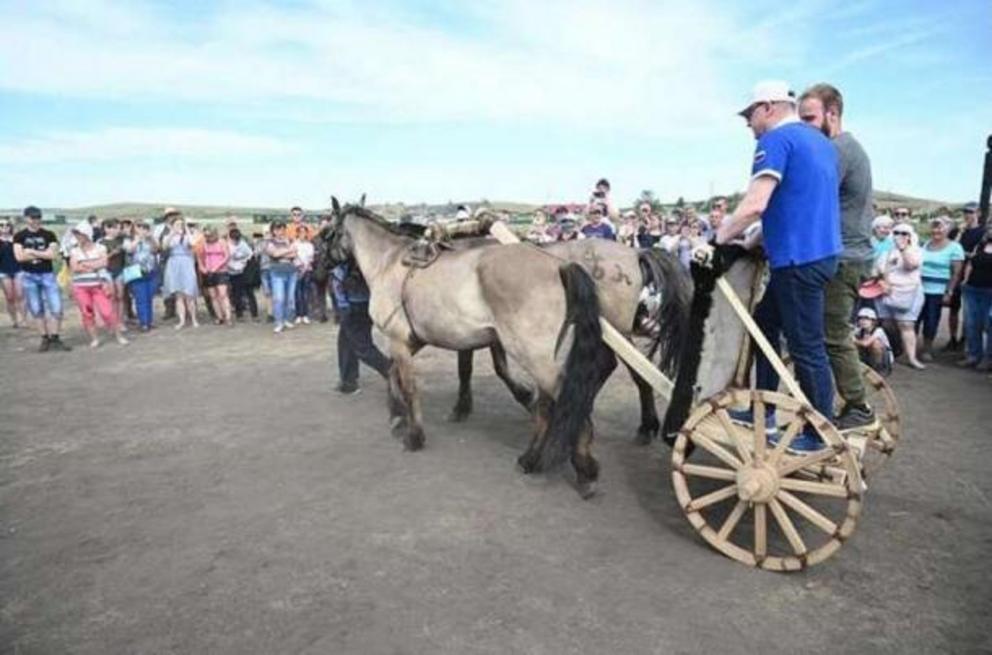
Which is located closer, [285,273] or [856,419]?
[856,419]

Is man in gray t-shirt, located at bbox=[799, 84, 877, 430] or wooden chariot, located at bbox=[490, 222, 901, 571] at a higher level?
man in gray t-shirt, located at bbox=[799, 84, 877, 430]

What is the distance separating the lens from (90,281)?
10.4 meters

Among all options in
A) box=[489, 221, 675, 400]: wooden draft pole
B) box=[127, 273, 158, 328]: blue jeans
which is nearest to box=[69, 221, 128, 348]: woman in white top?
box=[127, 273, 158, 328]: blue jeans

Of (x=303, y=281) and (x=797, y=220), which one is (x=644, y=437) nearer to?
(x=797, y=220)

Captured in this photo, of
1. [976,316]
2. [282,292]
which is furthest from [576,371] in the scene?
[282,292]

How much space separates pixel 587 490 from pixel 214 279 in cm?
976

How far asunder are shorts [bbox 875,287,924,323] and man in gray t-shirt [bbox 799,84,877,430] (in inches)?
200

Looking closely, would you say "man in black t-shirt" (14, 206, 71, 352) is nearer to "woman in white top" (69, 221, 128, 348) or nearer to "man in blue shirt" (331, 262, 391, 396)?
"woman in white top" (69, 221, 128, 348)

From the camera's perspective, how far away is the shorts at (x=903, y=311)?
27.5 ft

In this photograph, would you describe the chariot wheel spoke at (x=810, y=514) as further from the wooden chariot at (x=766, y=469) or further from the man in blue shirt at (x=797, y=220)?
the man in blue shirt at (x=797, y=220)

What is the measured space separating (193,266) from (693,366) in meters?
10.4

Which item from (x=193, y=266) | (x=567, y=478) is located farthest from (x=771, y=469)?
(x=193, y=266)

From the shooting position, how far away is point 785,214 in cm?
364

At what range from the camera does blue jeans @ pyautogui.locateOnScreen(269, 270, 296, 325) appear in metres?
12.0
